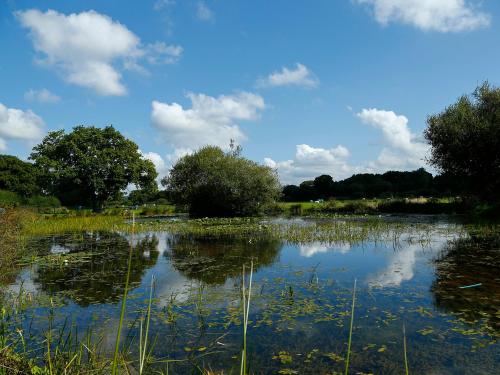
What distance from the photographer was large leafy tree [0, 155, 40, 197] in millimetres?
64062

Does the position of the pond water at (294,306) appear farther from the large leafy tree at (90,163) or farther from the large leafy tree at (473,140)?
the large leafy tree at (90,163)

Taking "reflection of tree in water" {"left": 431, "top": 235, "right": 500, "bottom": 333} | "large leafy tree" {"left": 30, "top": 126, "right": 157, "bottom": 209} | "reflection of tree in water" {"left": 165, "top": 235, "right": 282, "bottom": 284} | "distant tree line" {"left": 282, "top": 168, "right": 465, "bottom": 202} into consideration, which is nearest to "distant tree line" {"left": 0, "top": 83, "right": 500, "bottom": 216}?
"large leafy tree" {"left": 30, "top": 126, "right": 157, "bottom": 209}

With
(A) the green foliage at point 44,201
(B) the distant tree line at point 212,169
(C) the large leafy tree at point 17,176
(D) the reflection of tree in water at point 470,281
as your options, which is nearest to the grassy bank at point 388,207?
(B) the distant tree line at point 212,169

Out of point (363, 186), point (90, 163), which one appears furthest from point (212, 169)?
point (363, 186)

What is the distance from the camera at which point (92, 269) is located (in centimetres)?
1333

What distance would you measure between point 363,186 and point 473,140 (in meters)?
48.0

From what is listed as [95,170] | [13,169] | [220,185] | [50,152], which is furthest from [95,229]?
[13,169]

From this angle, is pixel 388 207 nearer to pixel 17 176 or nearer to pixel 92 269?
pixel 92 269

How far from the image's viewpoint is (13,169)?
223 feet

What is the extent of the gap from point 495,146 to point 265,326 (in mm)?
29413

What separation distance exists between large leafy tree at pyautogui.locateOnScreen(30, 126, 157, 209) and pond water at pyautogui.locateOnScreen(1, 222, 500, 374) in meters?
34.0

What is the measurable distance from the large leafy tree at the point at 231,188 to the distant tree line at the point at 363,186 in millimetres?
24489

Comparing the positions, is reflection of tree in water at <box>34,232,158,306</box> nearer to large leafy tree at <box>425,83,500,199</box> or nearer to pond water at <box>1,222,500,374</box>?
pond water at <box>1,222,500,374</box>

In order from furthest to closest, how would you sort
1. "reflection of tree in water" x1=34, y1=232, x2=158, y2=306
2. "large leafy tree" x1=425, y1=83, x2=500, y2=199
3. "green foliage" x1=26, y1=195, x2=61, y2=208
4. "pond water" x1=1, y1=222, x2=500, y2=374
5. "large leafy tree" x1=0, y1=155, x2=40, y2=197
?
"large leafy tree" x1=0, y1=155, x2=40, y2=197 < "green foliage" x1=26, y1=195, x2=61, y2=208 < "large leafy tree" x1=425, y1=83, x2=500, y2=199 < "reflection of tree in water" x1=34, y1=232, x2=158, y2=306 < "pond water" x1=1, y1=222, x2=500, y2=374
